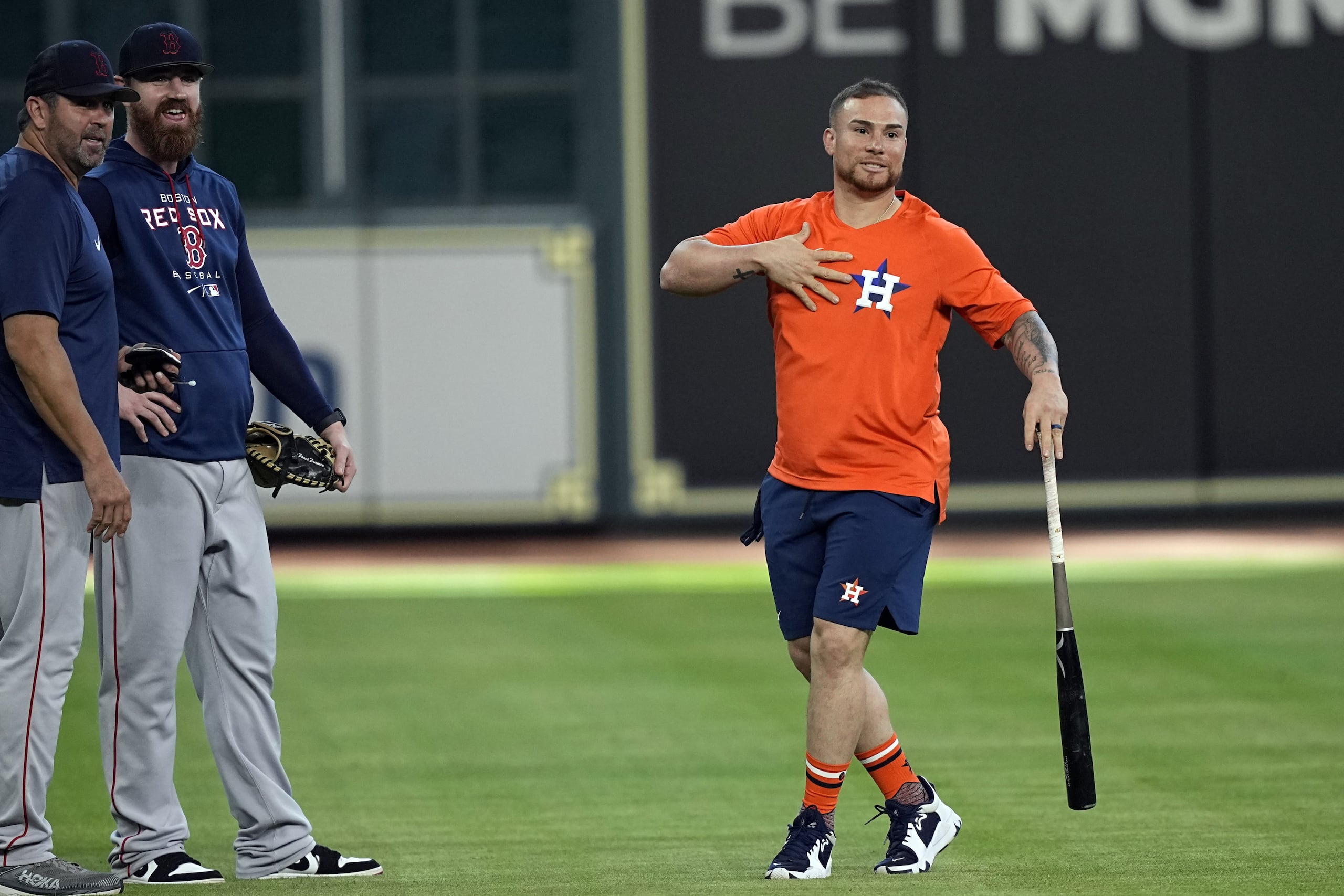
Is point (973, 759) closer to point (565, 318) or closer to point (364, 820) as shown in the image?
point (364, 820)

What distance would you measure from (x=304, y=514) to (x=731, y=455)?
3.62 metres

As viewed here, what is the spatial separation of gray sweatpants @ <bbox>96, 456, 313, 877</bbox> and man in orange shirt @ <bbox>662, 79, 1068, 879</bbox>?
4.51 ft

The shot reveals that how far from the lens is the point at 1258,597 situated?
12109 millimetres

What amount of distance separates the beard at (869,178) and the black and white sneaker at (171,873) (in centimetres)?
256

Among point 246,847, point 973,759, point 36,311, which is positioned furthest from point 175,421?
point 973,759

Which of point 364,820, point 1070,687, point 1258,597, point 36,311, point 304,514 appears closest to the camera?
point 36,311

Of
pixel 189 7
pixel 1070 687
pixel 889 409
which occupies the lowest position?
pixel 1070 687

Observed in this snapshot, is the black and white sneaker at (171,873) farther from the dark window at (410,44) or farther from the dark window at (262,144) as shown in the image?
the dark window at (410,44)

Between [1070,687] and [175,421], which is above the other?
[175,421]

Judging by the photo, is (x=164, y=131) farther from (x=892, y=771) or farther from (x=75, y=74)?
(x=892, y=771)

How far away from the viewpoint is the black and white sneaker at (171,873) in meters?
5.36

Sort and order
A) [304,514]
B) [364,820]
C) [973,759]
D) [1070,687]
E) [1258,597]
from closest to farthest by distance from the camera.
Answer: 1. [1070,687]
2. [364,820]
3. [973,759]
4. [1258,597]
5. [304,514]

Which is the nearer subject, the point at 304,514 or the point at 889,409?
the point at 889,409

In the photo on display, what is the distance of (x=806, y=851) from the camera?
539cm
